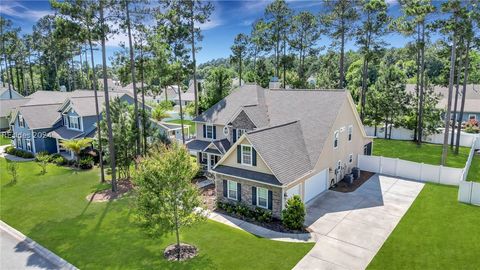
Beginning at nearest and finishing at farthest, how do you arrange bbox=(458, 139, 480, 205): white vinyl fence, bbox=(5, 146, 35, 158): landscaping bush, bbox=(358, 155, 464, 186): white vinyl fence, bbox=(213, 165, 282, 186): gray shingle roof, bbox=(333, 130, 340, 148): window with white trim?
1. bbox=(213, 165, 282, 186): gray shingle roof
2. bbox=(458, 139, 480, 205): white vinyl fence
3. bbox=(333, 130, 340, 148): window with white trim
4. bbox=(358, 155, 464, 186): white vinyl fence
5. bbox=(5, 146, 35, 158): landscaping bush

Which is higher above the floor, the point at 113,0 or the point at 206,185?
the point at 113,0

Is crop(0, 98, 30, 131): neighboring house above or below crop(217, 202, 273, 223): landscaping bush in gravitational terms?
above

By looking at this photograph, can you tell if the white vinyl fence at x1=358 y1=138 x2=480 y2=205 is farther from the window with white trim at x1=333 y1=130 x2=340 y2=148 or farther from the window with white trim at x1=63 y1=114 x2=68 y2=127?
the window with white trim at x1=63 y1=114 x2=68 y2=127

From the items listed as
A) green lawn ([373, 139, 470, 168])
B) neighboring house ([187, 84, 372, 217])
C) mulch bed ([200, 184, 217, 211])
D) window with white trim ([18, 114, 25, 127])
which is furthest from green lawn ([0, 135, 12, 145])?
green lawn ([373, 139, 470, 168])

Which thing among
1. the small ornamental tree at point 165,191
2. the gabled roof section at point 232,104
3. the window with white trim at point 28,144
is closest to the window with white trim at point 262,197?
the small ornamental tree at point 165,191

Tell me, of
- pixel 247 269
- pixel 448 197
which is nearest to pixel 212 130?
pixel 247 269

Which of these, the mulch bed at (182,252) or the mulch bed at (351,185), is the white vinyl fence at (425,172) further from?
the mulch bed at (182,252)

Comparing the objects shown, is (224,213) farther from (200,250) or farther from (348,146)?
(348,146)
